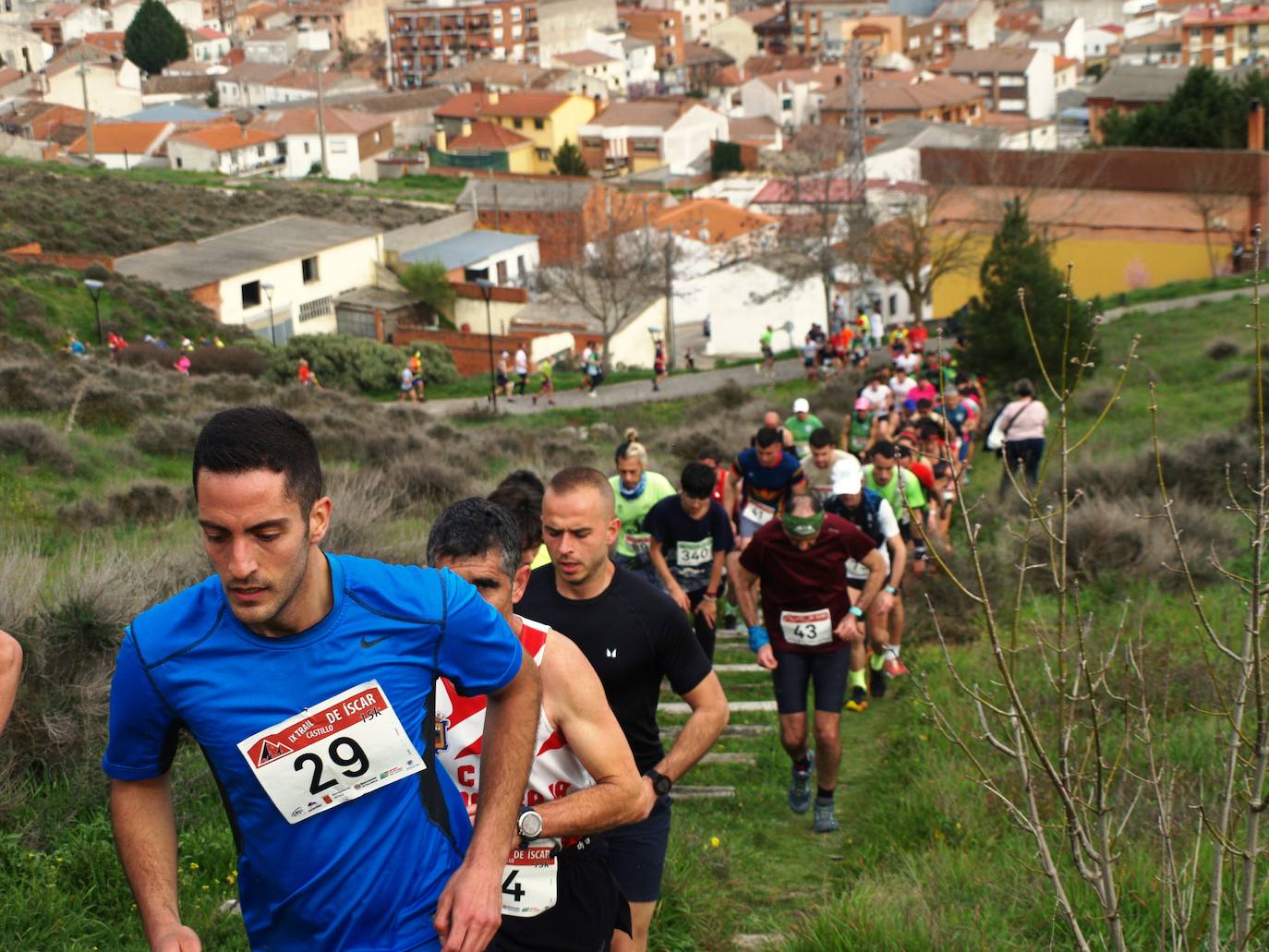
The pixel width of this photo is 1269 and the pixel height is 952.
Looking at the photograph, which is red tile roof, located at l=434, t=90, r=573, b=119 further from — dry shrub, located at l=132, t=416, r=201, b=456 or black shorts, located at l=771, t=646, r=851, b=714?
black shorts, located at l=771, t=646, r=851, b=714

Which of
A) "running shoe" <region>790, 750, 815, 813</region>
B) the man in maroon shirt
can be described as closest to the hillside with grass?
"running shoe" <region>790, 750, 815, 813</region>

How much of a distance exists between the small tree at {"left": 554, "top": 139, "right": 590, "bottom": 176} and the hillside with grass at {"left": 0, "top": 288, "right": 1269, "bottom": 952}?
84644 millimetres

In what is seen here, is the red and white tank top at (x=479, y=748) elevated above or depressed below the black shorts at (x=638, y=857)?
above

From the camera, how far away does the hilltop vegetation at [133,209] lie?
57.9 m

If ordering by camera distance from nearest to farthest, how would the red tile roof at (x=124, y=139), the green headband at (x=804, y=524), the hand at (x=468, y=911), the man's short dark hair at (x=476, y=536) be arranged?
1. the hand at (x=468, y=911)
2. the man's short dark hair at (x=476, y=536)
3. the green headband at (x=804, y=524)
4. the red tile roof at (x=124, y=139)

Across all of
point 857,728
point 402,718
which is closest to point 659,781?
point 402,718

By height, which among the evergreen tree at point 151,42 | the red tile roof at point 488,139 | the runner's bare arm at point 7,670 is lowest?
the runner's bare arm at point 7,670

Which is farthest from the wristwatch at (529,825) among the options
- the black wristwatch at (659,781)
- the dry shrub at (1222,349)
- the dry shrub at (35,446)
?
the dry shrub at (1222,349)

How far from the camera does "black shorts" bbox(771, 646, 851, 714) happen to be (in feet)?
27.8

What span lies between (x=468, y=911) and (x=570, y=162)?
101635mm

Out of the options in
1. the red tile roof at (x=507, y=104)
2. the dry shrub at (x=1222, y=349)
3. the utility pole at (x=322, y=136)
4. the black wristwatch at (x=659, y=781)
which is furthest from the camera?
the red tile roof at (x=507, y=104)

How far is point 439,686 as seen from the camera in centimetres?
436

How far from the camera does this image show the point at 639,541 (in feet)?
34.0

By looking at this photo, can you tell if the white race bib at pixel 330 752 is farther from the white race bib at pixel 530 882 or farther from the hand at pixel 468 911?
the white race bib at pixel 530 882
